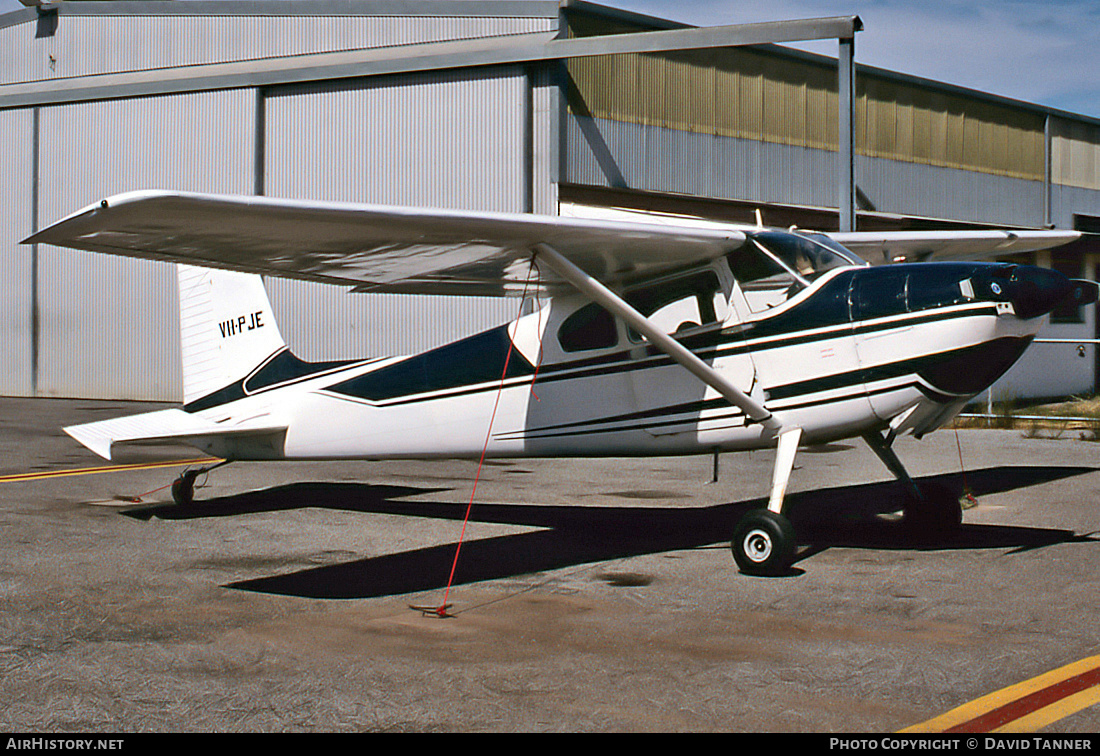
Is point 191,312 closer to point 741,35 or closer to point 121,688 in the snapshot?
point 121,688

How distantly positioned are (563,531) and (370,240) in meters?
3.05

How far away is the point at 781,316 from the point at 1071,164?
1029 inches

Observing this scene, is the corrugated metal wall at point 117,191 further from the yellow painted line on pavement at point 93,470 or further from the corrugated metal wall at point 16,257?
the yellow painted line on pavement at point 93,470

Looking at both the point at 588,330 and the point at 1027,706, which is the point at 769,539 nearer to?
the point at 588,330

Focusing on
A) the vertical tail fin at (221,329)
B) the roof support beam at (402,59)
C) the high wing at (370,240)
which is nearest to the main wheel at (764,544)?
the high wing at (370,240)

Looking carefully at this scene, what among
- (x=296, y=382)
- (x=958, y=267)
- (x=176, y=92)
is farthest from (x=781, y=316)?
(x=176, y=92)

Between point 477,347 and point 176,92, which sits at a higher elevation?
point 176,92

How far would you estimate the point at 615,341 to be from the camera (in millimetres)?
7715

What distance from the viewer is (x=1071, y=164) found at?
29062mm

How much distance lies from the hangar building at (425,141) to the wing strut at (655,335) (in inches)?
464

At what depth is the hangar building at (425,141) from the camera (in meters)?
20.7

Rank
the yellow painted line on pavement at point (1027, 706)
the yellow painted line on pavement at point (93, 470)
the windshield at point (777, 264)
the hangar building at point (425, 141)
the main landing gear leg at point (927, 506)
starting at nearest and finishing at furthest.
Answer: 1. the yellow painted line on pavement at point (1027, 706)
2. the windshield at point (777, 264)
3. the main landing gear leg at point (927, 506)
4. the yellow painted line on pavement at point (93, 470)
5. the hangar building at point (425, 141)

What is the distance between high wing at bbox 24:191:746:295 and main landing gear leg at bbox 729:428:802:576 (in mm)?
1715

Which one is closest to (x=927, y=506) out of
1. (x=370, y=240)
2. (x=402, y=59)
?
(x=370, y=240)
